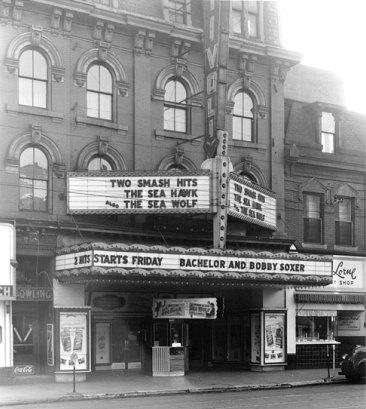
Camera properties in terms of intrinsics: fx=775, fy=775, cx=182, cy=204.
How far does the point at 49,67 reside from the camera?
1074 inches

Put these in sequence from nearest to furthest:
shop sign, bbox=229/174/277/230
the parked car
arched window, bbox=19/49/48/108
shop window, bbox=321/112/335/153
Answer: the parked car, arched window, bbox=19/49/48/108, shop sign, bbox=229/174/277/230, shop window, bbox=321/112/335/153

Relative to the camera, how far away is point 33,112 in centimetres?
2670

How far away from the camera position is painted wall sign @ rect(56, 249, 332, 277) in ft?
80.6

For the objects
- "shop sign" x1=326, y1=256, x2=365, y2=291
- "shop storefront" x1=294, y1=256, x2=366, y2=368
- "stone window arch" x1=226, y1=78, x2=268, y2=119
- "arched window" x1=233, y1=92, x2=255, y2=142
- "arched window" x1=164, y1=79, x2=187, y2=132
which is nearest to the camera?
"arched window" x1=164, y1=79, x2=187, y2=132

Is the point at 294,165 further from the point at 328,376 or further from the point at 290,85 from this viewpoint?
the point at 290,85

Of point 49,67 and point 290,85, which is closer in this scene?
point 49,67

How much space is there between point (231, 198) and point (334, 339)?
9.98 m

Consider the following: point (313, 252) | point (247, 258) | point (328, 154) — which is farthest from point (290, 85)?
point (247, 258)

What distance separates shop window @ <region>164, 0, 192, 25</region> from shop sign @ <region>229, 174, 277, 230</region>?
712 centimetres

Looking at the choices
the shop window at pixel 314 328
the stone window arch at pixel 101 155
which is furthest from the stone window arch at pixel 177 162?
the shop window at pixel 314 328

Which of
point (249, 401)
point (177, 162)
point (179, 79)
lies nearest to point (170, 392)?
point (249, 401)

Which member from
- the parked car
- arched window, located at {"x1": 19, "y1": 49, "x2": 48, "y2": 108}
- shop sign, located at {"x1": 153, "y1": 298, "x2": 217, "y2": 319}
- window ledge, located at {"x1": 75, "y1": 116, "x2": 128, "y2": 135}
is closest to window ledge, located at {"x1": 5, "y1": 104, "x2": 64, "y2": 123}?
arched window, located at {"x1": 19, "y1": 49, "x2": 48, "y2": 108}

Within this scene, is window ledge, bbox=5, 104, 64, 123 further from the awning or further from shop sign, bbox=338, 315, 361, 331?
shop sign, bbox=338, 315, 361, 331

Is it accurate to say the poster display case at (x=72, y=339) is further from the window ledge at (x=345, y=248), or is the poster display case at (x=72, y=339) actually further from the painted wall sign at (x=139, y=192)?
the window ledge at (x=345, y=248)
